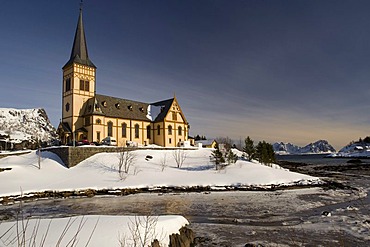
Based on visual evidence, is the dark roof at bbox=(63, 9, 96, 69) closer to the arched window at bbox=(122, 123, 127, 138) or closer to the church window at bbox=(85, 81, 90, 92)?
the church window at bbox=(85, 81, 90, 92)

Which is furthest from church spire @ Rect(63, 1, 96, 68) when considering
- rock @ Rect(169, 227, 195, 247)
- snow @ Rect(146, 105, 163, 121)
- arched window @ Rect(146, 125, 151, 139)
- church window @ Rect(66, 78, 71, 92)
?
rock @ Rect(169, 227, 195, 247)

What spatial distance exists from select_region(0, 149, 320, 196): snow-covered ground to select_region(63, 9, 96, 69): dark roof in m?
17.4

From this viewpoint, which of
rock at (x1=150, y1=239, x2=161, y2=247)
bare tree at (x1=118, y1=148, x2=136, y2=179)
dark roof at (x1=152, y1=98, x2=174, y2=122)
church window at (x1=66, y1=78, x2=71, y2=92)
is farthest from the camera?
dark roof at (x1=152, y1=98, x2=174, y2=122)

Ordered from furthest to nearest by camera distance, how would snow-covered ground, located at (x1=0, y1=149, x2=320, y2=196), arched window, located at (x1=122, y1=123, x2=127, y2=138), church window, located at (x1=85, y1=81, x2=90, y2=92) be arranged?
1. arched window, located at (x1=122, y1=123, x2=127, y2=138)
2. church window, located at (x1=85, y1=81, x2=90, y2=92)
3. snow-covered ground, located at (x1=0, y1=149, x2=320, y2=196)

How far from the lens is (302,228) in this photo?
1196 cm

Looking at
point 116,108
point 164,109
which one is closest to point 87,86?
point 116,108

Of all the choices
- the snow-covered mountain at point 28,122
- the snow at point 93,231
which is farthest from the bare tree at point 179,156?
the snow-covered mountain at point 28,122

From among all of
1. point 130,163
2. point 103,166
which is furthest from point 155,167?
point 103,166

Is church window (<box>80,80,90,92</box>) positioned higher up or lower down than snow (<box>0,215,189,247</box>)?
higher up

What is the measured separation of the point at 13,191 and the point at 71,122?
67.1 ft

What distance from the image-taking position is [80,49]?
1841 inches

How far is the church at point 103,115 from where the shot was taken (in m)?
42.6

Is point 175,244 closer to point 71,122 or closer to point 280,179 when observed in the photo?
point 280,179

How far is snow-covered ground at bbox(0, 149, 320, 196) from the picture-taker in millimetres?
26469
